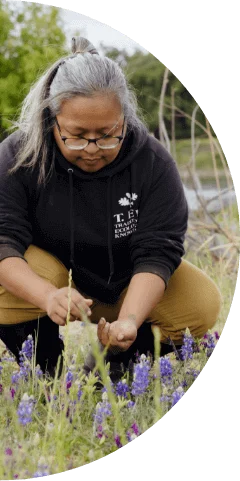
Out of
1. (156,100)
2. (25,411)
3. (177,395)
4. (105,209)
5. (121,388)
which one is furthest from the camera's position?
(156,100)

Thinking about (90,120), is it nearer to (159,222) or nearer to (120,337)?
(159,222)

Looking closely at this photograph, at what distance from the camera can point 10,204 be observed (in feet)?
10.4

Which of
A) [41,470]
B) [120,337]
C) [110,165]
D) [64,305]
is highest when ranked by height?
[110,165]

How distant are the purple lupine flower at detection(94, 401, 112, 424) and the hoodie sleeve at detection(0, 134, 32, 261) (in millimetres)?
676

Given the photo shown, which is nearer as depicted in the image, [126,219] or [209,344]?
[126,219]

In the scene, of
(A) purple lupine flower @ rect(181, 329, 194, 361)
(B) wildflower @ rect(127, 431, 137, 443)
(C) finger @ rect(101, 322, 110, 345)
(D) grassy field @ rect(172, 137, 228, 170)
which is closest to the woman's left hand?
(C) finger @ rect(101, 322, 110, 345)

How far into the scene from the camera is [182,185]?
11.0 feet

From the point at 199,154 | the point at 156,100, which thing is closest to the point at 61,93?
the point at 156,100

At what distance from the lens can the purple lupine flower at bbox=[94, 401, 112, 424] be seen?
2852mm

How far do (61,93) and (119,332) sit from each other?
2.94 feet

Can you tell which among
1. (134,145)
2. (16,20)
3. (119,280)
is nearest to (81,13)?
(16,20)

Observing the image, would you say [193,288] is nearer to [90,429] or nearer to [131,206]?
[131,206]

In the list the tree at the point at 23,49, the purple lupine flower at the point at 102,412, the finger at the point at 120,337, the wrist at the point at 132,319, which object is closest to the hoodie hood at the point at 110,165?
the tree at the point at 23,49

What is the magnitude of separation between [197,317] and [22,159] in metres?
1.04
